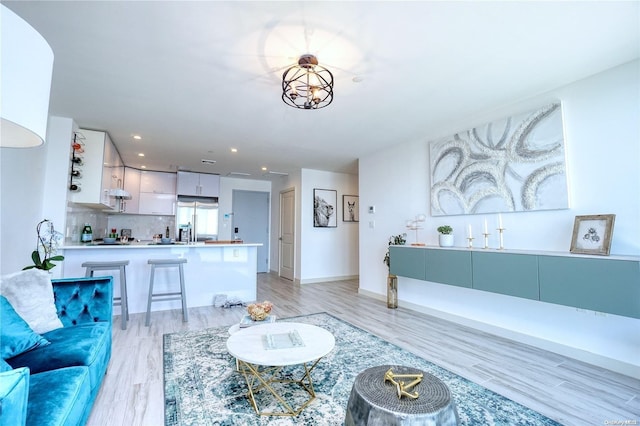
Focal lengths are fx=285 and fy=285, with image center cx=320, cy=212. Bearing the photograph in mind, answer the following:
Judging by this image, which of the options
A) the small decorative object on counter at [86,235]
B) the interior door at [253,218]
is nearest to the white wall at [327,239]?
the interior door at [253,218]

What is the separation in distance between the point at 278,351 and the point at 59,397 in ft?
3.23

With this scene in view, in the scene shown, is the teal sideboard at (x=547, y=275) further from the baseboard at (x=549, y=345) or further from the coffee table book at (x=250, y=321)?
the coffee table book at (x=250, y=321)

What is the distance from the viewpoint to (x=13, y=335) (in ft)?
4.94

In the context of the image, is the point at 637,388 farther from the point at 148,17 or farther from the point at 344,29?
the point at 148,17

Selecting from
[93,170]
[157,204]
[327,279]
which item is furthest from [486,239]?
[157,204]

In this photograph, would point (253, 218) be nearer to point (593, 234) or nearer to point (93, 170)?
point (93, 170)

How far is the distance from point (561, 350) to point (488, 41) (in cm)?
277

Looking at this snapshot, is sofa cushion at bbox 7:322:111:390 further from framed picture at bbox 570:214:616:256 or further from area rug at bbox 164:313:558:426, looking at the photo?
framed picture at bbox 570:214:616:256

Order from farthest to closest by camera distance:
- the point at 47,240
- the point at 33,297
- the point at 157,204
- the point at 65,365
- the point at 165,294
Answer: the point at 157,204, the point at 165,294, the point at 47,240, the point at 33,297, the point at 65,365

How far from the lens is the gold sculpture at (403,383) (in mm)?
1208

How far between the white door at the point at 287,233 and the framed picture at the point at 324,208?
565mm

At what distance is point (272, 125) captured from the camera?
3.75 meters

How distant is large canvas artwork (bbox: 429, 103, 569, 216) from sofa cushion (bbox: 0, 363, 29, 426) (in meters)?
3.66

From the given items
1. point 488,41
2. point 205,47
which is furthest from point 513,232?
point 205,47
